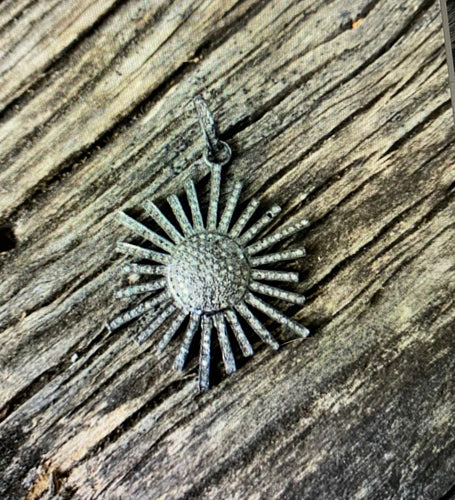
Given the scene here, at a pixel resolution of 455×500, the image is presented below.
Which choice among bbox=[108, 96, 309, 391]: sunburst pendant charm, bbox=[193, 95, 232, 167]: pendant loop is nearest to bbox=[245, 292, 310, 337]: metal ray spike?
bbox=[108, 96, 309, 391]: sunburst pendant charm

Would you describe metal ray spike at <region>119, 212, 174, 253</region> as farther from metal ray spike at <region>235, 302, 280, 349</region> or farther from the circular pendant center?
metal ray spike at <region>235, 302, 280, 349</region>

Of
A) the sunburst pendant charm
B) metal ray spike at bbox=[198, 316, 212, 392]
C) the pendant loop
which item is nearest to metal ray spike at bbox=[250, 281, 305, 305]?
the sunburst pendant charm

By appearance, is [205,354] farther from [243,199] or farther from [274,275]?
[243,199]

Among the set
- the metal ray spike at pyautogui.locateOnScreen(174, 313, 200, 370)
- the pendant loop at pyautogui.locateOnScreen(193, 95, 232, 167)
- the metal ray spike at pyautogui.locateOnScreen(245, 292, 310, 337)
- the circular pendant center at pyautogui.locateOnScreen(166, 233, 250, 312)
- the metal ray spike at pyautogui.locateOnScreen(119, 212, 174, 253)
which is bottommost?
the metal ray spike at pyautogui.locateOnScreen(245, 292, 310, 337)

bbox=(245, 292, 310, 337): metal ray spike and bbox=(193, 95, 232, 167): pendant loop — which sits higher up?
bbox=(193, 95, 232, 167): pendant loop

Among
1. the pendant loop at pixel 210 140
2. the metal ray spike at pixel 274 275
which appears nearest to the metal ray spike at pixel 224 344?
the metal ray spike at pixel 274 275

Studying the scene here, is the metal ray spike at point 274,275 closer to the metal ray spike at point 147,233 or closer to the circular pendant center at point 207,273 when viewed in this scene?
the circular pendant center at point 207,273

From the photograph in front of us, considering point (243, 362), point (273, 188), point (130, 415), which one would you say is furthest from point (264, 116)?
point (130, 415)

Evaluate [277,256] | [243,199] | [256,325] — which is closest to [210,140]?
[243,199]

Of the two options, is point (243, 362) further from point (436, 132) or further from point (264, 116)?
point (436, 132)
